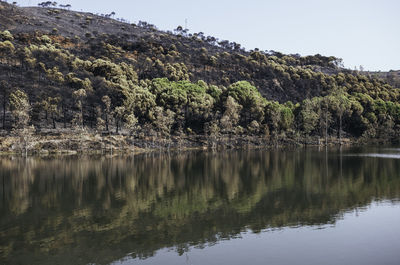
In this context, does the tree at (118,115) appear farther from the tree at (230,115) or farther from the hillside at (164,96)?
the tree at (230,115)

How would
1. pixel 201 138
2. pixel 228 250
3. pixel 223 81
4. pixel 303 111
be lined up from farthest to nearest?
1. pixel 223 81
2. pixel 303 111
3. pixel 201 138
4. pixel 228 250

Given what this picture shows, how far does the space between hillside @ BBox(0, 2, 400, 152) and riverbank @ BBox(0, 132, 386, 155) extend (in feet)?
8.86

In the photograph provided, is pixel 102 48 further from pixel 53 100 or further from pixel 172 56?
pixel 53 100

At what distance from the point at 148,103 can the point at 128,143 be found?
15.7 m

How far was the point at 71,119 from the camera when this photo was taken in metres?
107

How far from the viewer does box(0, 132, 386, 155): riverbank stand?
91781mm

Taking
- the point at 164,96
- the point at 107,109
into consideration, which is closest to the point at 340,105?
the point at 164,96

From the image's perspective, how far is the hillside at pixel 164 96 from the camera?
352 feet

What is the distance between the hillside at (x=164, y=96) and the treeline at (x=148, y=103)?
328mm

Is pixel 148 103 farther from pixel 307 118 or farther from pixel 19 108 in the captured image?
pixel 307 118

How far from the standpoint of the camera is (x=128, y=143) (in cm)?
10456

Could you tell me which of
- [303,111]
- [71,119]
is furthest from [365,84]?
[71,119]

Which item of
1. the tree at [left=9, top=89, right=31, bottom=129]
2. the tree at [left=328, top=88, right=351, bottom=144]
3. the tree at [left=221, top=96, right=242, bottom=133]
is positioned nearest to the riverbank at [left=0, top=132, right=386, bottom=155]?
the tree at [left=9, top=89, right=31, bottom=129]

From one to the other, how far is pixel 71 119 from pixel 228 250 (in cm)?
9295
